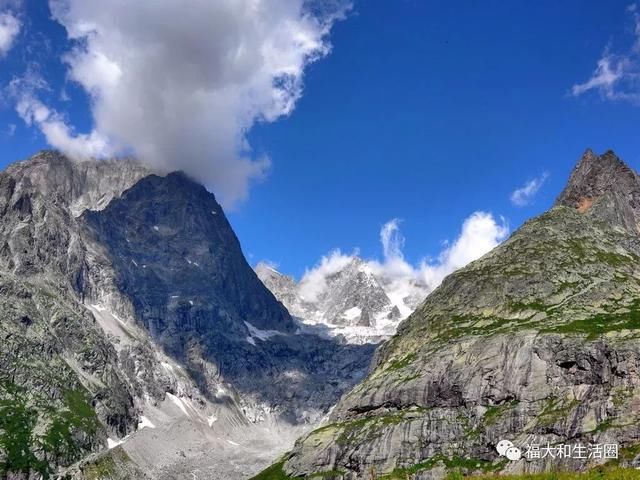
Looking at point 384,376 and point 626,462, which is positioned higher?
point 384,376

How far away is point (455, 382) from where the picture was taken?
543ft

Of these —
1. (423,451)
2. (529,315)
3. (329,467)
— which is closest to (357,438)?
(329,467)

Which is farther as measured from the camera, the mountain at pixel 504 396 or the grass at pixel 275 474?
the grass at pixel 275 474

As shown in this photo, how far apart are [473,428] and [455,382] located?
1740 cm

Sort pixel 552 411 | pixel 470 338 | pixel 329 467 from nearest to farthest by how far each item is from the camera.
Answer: pixel 552 411 → pixel 329 467 → pixel 470 338

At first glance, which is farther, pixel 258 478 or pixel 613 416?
pixel 258 478

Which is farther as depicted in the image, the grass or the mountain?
the grass

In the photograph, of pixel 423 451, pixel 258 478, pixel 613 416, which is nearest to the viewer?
pixel 613 416

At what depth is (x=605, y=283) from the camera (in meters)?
192

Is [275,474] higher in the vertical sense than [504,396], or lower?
lower

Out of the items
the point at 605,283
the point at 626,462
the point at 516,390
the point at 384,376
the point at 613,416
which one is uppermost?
the point at 605,283

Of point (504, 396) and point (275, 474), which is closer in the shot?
point (504, 396)

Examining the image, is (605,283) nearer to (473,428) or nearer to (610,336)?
(610,336)

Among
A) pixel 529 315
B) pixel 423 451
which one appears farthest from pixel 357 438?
pixel 529 315
